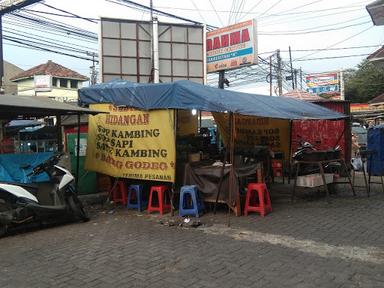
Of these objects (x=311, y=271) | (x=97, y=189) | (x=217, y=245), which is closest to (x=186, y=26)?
(x=97, y=189)

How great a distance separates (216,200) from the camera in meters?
8.38

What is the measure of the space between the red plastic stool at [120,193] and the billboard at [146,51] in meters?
8.22

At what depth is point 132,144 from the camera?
9.27m

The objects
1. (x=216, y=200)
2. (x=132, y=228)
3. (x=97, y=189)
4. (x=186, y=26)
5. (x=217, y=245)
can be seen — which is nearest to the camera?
(x=217, y=245)

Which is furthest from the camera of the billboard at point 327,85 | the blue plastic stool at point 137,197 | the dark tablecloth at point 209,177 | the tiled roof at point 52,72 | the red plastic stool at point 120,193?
the tiled roof at point 52,72

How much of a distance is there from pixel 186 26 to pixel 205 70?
197 cm

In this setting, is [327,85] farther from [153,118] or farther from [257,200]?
[153,118]

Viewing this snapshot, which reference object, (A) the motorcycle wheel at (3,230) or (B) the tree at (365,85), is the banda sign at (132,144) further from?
(B) the tree at (365,85)

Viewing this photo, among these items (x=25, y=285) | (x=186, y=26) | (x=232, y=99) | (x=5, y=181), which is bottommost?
(x=25, y=285)

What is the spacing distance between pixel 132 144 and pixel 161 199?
136cm

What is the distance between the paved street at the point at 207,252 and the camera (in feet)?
16.2

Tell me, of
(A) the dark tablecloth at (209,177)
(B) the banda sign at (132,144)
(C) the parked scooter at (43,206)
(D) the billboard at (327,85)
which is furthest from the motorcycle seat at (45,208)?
(D) the billboard at (327,85)

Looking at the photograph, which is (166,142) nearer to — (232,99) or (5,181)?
(232,99)

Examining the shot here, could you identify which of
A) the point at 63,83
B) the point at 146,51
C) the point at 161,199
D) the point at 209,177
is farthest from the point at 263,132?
the point at 63,83
